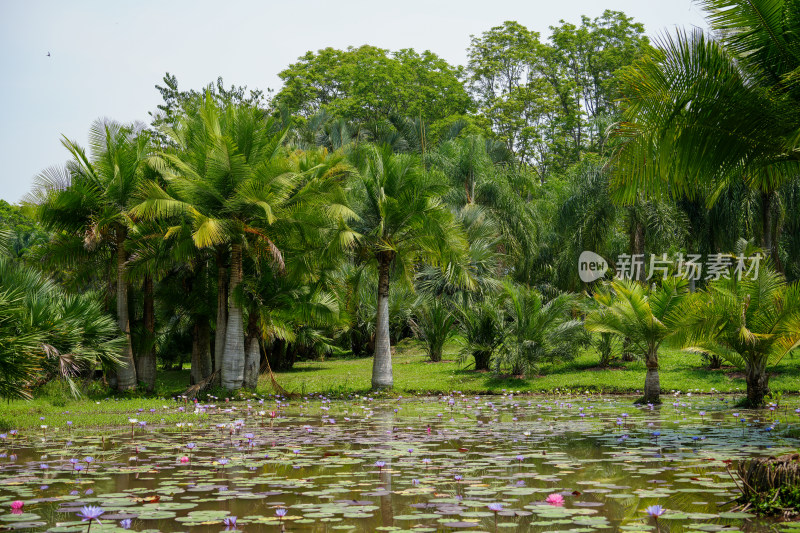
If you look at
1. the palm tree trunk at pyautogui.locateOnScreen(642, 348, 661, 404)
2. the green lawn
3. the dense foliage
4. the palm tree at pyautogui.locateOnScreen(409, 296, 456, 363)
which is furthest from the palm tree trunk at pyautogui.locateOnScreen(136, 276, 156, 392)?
the palm tree trunk at pyautogui.locateOnScreen(642, 348, 661, 404)

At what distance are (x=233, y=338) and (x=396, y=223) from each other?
192 inches

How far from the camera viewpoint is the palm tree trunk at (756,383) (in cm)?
1255

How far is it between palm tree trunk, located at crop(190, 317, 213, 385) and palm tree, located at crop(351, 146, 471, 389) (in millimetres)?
5231

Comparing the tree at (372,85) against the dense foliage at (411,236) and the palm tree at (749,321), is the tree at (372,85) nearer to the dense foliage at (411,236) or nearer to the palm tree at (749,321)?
the dense foliage at (411,236)

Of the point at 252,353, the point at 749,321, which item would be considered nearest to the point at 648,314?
the point at 749,321

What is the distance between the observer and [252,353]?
62.8 feet

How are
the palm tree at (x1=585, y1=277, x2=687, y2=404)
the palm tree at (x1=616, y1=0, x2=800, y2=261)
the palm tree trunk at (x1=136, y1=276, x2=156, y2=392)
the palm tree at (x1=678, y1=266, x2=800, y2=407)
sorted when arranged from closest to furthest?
the palm tree at (x1=616, y1=0, x2=800, y2=261)
the palm tree at (x1=678, y1=266, x2=800, y2=407)
the palm tree at (x1=585, y1=277, x2=687, y2=404)
the palm tree trunk at (x1=136, y1=276, x2=156, y2=392)

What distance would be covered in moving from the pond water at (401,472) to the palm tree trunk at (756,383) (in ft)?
1.85

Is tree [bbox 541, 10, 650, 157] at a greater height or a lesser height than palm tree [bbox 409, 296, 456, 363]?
greater

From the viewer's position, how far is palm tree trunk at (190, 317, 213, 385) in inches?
804

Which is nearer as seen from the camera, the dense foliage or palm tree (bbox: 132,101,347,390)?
the dense foliage

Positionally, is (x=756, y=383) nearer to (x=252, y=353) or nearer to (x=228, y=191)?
(x=228, y=191)

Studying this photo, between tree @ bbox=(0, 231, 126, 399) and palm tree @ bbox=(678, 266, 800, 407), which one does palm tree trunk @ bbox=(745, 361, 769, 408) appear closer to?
palm tree @ bbox=(678, 266, 800, 407)

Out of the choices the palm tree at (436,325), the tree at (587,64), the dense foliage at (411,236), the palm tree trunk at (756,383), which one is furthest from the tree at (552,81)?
the palm tree trunk at (756,383)
